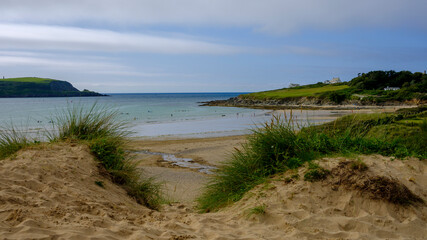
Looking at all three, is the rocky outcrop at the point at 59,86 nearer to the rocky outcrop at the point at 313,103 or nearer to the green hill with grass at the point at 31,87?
the green hill with grass at the point at 31,87

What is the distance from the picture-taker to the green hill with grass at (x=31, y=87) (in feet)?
467

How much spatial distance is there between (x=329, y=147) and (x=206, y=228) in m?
3.38

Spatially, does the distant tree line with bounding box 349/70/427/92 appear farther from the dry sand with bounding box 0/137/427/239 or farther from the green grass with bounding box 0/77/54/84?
the green grass with bounding box 0/77/54/84

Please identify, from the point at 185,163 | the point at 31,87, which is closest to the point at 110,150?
the point at 185,163

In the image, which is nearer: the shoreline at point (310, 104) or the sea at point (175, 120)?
the sea at point (175, 120)

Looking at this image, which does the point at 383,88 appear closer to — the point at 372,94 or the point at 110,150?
the point at 372,94

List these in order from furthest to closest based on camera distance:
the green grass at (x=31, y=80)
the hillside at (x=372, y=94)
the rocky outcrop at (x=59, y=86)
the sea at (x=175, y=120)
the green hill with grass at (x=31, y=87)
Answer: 1. the rocky outcrop at (x=59, y=86)
2. the green grass at (x=31, y=80)
3. the green hill with grass at (x=31, y=87)
4. the hillside at (x=372, y=94)
5. the sea at (x=175, y=120)

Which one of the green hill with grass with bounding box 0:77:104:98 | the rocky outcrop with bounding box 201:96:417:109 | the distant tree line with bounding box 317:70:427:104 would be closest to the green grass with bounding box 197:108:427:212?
Answer: the rocky outcrop with bounding box 201:96:417:109

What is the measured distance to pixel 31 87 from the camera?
486 feet

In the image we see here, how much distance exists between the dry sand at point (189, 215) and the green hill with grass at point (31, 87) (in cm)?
13815

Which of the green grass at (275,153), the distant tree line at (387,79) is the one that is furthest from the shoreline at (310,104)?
the green grass at (275,153)

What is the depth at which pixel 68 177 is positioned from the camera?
5.58 metres

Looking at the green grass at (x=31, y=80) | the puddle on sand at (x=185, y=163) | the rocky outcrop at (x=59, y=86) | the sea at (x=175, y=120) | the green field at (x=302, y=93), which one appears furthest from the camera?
the rocky outcrop at (x=59, y=86)

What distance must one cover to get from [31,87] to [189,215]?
164 metres
